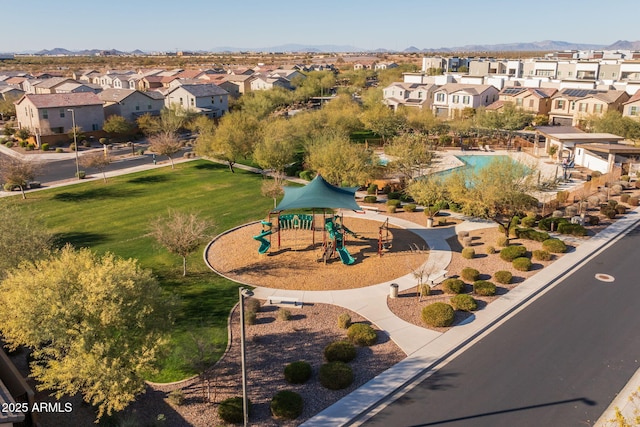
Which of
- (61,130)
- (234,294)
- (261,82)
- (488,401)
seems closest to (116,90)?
(61,130)

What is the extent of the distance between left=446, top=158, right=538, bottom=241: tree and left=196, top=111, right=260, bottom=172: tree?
25.4 m

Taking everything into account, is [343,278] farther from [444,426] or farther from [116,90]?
[116,90]

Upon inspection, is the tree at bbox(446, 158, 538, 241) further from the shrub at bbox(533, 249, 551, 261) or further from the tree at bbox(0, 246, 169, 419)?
the tree at bbox(0, 246, 169, 419)

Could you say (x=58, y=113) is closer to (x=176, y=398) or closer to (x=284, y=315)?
(x=284, y=315)

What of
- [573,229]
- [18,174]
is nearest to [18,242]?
[18,174]

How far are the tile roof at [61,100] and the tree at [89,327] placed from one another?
60.6 meters

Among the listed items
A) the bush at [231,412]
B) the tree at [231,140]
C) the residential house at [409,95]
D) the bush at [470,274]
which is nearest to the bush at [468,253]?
the bush at [470,274]

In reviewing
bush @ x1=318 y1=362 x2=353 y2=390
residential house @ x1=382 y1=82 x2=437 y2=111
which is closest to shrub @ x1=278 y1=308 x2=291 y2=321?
bush @ x1=318 y1=362 x2=353 y2=390

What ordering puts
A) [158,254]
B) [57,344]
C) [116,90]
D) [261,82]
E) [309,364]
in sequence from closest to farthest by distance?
1. [57,344]
2. [309,364]
3. [158,254]
4. [116,90]
5. [261,82]

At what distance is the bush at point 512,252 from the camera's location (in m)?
30.1

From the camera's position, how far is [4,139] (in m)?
70.6

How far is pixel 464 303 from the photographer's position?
79.1ft

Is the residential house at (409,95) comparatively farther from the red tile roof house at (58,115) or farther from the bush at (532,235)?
the bush at (532,235)

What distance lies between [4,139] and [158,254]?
55.7 metres
